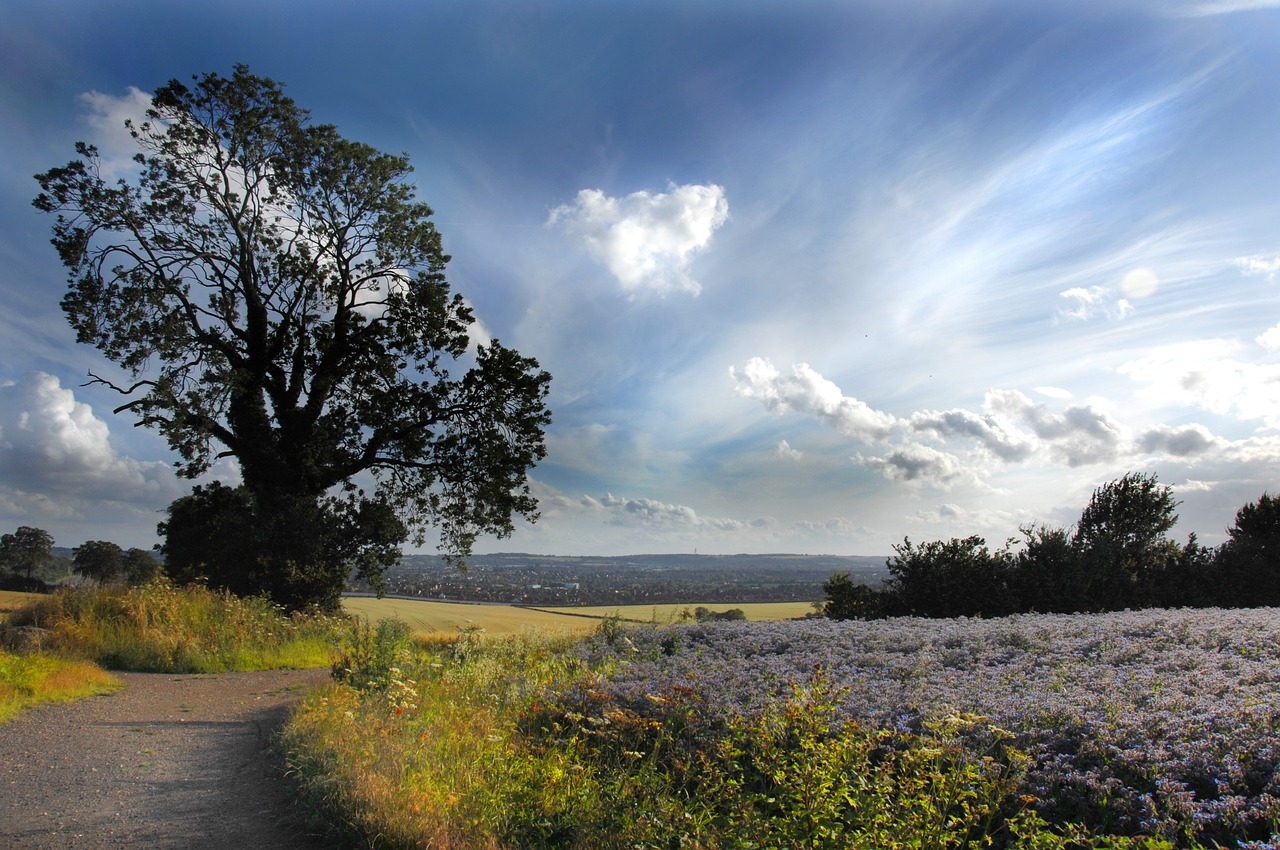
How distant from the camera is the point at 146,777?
608 cm

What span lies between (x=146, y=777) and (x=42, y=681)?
4.33m

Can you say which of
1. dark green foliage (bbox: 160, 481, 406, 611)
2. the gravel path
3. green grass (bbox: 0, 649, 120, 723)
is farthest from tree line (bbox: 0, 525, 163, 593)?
the gravel path

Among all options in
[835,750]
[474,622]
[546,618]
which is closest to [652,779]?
[835,750]

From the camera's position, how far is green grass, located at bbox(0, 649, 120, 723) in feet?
27.2

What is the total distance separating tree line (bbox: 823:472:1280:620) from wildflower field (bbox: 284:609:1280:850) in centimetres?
790

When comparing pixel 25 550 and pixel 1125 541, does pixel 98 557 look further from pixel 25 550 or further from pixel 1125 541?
pixel 1125 541

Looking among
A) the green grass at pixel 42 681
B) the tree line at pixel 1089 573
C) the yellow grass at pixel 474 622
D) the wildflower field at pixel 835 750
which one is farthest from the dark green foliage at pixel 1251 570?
the green grass at pixel 42 681

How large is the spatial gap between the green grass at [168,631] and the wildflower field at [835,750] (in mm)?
5746

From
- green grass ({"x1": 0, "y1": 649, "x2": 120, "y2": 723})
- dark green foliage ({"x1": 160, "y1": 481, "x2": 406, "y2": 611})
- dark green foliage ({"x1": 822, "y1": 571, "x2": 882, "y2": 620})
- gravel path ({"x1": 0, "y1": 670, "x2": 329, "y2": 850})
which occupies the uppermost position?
dark green foliage ({"x1": 160, "y1": 481, "x2": 406, "y2": 611})

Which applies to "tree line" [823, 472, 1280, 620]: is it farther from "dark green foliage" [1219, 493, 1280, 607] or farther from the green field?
the green field

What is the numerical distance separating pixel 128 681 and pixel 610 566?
97.7m

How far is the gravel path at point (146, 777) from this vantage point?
4.87m

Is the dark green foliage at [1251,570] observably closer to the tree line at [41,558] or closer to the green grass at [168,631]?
the green grass at [168,631]

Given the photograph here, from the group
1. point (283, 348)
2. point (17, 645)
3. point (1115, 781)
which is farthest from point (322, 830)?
point (283, 348)
